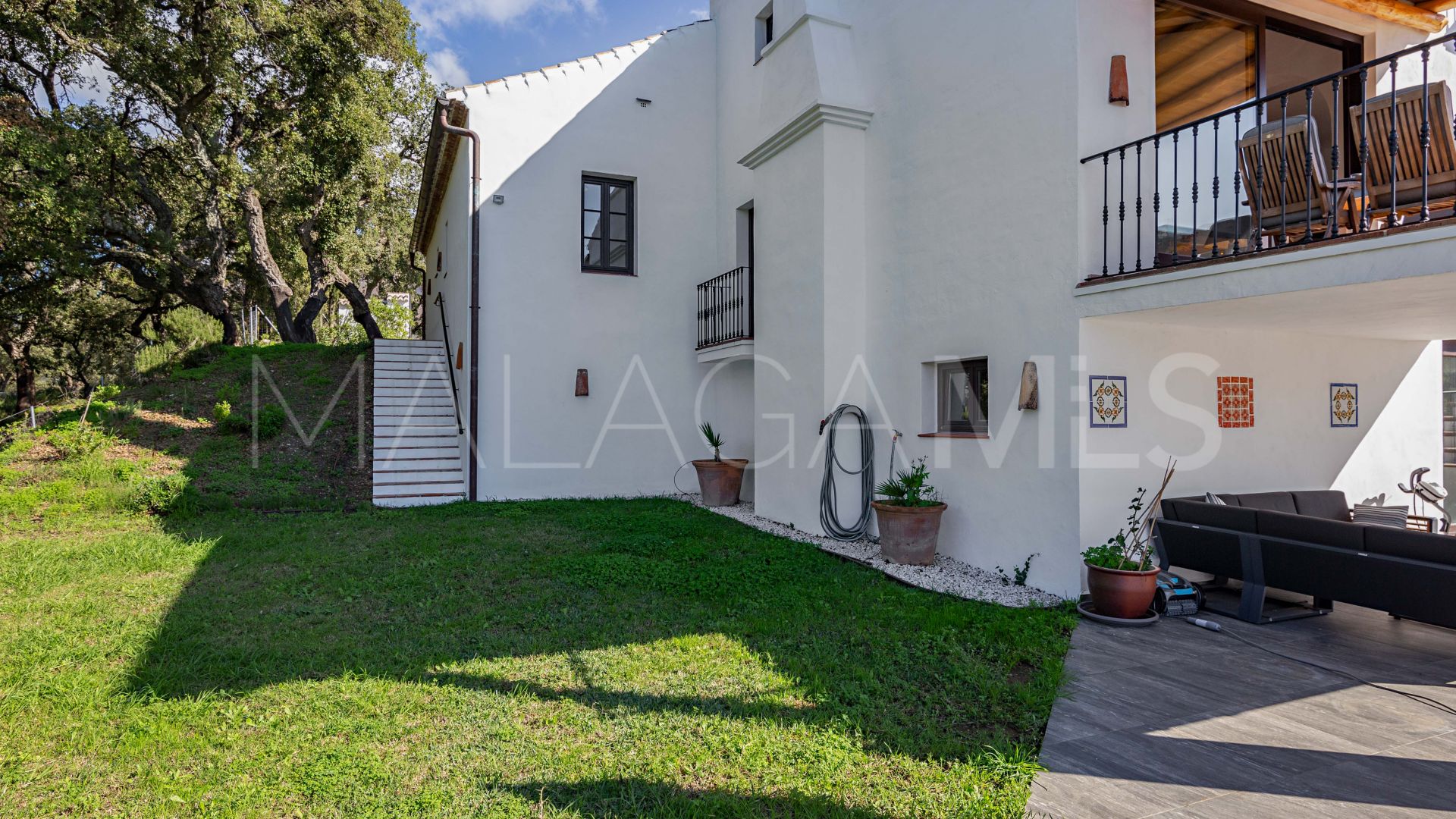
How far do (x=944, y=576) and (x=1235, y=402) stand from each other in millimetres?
2541

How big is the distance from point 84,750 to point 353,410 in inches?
346

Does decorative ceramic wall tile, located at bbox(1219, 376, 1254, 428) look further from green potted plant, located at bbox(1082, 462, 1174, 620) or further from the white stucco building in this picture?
green potted plant, located at bbox(1082, 462, 1174, 620)

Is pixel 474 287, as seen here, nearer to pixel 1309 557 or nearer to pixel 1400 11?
pixel 1309 557

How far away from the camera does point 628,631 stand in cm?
431

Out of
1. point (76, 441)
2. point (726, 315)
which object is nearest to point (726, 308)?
point (726, 315)

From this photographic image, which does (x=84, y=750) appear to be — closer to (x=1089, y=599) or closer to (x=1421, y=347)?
(x=1089, y=599)

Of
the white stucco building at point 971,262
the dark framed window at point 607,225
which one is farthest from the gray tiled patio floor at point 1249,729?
the dark framed window at point 607,225

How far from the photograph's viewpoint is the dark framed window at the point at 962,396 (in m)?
5.80

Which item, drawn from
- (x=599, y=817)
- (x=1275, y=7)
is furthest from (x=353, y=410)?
(x=1275, y=7)

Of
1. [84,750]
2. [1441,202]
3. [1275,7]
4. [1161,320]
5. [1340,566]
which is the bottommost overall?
[84,750]

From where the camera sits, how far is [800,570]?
18.7ft

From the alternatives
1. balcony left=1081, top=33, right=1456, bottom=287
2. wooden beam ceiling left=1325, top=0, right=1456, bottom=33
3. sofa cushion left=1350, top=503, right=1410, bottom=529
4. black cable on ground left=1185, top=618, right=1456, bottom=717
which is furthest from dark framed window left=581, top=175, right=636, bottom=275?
sofa cushion left=1350, top=503, right=1410, bottom=529

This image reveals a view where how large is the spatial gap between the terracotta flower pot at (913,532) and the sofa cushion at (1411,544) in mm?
2627

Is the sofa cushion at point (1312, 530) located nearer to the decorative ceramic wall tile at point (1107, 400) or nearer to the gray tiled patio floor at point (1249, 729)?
the gray tiled patio floor at point (1249, 729)
